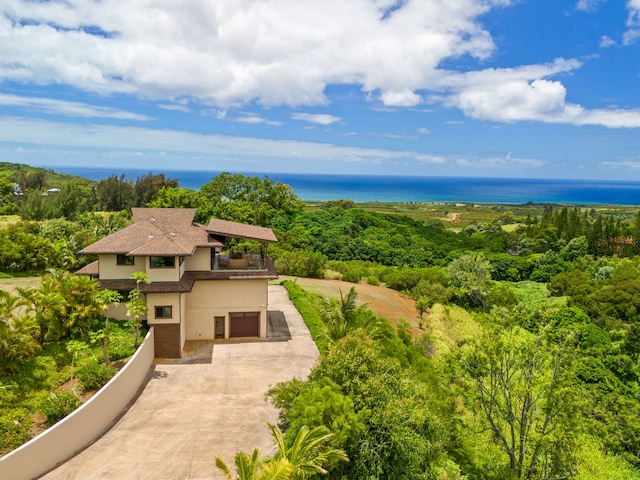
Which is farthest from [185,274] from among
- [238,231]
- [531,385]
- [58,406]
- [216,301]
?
[531,385]

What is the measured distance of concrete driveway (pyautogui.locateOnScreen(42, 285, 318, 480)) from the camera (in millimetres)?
14344

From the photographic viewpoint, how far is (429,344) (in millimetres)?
29141

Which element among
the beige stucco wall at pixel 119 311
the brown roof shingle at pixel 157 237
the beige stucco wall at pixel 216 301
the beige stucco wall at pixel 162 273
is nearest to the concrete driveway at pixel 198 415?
the beige stucco wall at pixel 216 301

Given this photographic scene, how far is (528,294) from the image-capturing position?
51.8 m

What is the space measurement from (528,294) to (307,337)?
118ft

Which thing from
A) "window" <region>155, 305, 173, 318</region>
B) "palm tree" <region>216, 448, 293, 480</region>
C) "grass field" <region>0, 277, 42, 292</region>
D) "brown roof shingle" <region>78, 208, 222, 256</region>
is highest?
"brown roof shingle" <region>78, 208, 222, 256</region>

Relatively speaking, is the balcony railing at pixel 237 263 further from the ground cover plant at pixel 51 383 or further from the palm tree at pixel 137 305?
the ground cover plant at pixel 51 383

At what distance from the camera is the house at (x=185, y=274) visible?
2194 cm

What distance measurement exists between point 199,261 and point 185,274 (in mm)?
1058

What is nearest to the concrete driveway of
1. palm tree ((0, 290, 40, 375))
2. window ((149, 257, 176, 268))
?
palm tree ((0, 290, 40, 375))

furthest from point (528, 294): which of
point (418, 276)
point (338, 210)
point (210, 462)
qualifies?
point (210, 462)

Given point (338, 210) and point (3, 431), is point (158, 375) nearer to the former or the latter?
point (3, 431)

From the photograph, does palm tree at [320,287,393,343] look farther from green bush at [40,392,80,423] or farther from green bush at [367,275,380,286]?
green bush at [367,275,380,286]

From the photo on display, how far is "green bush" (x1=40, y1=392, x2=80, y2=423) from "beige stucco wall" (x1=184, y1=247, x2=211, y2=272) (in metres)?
9.64
